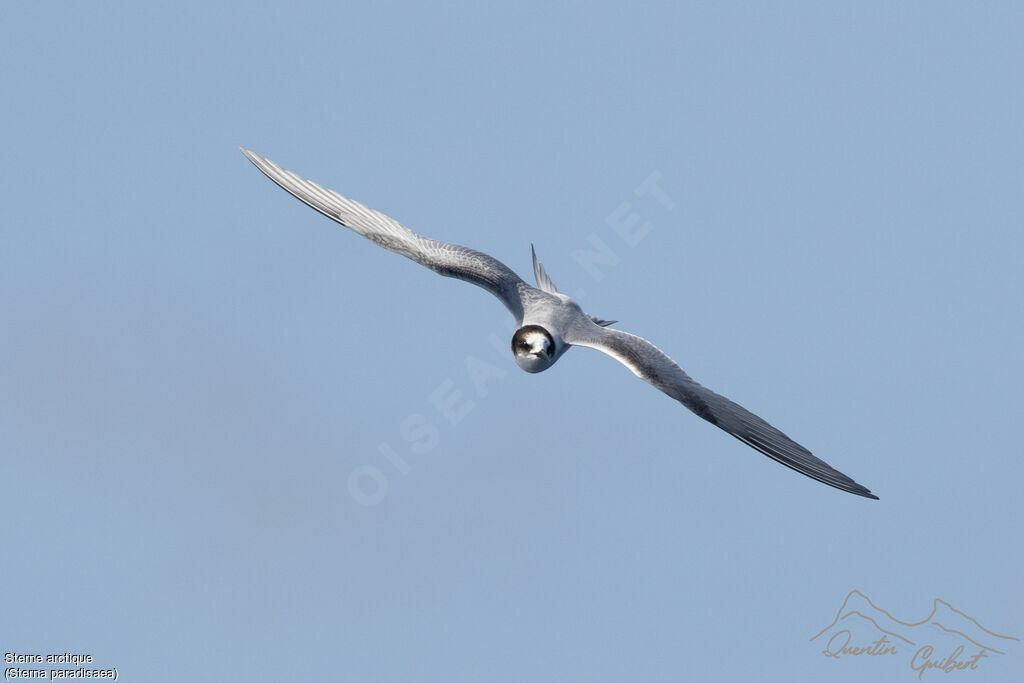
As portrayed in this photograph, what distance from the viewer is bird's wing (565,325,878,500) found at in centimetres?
3206

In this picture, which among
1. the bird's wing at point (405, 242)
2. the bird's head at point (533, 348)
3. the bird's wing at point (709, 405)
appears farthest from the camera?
the bird's wing at point (405, 242)

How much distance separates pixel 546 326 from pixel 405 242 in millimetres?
6599

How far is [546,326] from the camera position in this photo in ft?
116

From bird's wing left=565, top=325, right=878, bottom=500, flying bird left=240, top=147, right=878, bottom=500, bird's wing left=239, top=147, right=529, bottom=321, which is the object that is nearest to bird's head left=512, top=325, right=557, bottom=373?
flying bird left=240, top=147, right=878, bottom=500

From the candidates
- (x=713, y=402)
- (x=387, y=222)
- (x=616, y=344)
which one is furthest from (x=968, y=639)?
(x=387, y=222)

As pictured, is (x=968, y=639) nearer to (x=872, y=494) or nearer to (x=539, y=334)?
(x=872, y=494)

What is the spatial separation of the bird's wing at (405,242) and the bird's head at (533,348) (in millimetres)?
2175

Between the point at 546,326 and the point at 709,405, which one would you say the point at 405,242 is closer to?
the point at 546,326

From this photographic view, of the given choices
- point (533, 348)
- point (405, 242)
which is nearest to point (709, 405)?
point (533, 348)

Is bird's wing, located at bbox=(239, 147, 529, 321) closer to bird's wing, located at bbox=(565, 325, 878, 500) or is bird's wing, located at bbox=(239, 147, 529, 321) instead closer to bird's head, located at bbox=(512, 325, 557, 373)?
bird's head, located at bbox=(512, 325, 557, 373)

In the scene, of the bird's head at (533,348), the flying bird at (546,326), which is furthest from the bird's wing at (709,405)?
the bird's head at (533,348)

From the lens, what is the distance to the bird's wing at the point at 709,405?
32.1 m

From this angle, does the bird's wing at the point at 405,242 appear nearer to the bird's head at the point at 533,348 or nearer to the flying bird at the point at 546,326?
the flying bird at the point at 546,326

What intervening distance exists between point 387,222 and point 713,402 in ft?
41.4
